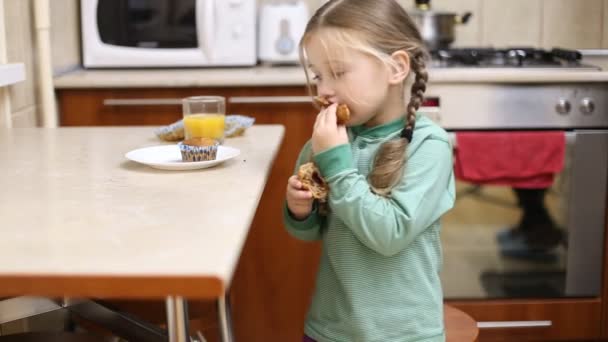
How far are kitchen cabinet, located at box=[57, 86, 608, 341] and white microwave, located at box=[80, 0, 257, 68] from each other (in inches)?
9.3

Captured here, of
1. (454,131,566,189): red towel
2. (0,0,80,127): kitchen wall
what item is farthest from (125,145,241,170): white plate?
(454,131,566,189): red towel

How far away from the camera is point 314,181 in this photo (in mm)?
1206

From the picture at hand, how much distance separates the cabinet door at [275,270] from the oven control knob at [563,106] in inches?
27.0

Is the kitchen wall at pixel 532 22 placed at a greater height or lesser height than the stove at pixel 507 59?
greater

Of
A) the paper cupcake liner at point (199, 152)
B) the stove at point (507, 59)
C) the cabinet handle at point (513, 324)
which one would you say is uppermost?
the stove at point (507, 59)

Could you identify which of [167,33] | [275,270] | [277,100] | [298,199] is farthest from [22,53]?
[298,199]

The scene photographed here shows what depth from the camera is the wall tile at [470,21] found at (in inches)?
110

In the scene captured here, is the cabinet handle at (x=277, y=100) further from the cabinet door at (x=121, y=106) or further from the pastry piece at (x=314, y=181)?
the pastry piece at (x=314, y=181)

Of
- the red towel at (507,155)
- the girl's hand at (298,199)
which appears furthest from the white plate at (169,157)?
the red towel at (507,155)

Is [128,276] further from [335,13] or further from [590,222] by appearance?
[590,222]

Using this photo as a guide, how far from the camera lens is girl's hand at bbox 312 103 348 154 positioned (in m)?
1.17

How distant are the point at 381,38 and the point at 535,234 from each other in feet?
4.21

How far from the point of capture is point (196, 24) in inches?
98.7

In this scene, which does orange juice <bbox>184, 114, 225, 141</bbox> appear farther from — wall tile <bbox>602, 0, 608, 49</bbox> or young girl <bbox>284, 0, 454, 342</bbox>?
wall tile <bbox>602, 0, 608, 49</bbox>
